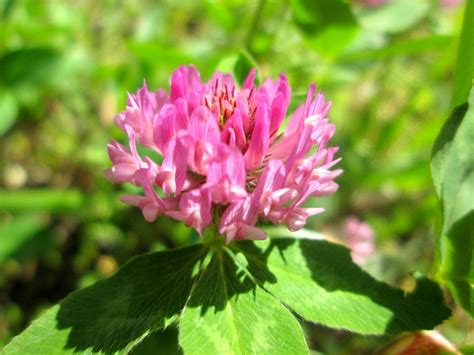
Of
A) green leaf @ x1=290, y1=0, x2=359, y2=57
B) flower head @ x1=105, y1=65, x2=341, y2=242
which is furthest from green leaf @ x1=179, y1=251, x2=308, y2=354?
green leaf @ x1=290, y1=0, x2=359, y2=57

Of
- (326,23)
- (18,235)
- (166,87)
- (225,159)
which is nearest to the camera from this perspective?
(225,159)

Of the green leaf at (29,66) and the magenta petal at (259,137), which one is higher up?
the green leaf at (29,66)

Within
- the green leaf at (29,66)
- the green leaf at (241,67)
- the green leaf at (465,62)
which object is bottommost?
the green leaf at (465,62)

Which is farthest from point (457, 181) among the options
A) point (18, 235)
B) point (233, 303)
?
point (18, 235)

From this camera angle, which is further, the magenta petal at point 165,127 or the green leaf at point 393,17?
the green leaf at point 393,17

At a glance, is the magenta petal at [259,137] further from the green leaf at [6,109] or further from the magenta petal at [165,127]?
the green leaf at [6,109]

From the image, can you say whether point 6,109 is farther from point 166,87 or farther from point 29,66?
point 166,87

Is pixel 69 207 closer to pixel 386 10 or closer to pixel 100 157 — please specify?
pixel 100 157

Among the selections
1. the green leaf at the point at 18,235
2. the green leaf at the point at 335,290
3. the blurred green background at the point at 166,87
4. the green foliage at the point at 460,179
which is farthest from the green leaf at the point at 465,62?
the green leaf at the point at 18,235
